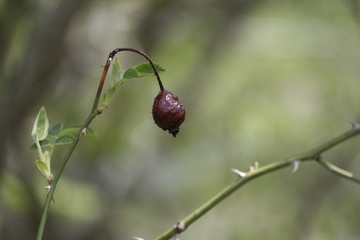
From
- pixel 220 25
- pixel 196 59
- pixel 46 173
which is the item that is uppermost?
pixel 46 173

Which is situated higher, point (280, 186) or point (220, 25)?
point (220, 25)

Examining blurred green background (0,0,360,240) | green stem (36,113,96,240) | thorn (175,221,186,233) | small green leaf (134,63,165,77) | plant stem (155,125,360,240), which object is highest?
small green leaf (134,63,165,77)

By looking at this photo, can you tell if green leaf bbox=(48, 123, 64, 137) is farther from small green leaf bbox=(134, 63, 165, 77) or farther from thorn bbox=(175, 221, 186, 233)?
thorn bbox=(175, 221, 186, 233)

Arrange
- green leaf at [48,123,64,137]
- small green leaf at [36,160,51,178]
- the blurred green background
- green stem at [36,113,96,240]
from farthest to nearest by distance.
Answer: the blurred green background, green leaf at [48,123,64,137], small green leaf at [36,160,51,178], green stem at [36,113,96,240]

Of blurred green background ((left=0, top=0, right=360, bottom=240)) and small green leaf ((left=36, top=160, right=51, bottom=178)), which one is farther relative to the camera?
blurred green background ((left=0, top=0, right=360, bottom=240))

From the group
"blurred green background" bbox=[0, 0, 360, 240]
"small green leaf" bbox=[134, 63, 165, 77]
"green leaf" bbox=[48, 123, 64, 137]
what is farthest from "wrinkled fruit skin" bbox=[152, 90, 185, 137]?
"blurred green background" bbox=[0, 0, 360, 240]

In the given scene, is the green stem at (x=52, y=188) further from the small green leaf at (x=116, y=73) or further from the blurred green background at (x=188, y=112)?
the blurred green background at (x=188, y=112)

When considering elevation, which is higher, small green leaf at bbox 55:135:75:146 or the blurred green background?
small green leaf at bbox 55:135:75:146

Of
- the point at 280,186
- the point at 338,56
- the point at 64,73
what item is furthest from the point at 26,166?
the point at 338,56

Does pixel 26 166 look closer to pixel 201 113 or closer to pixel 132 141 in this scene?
pixel 132 141
